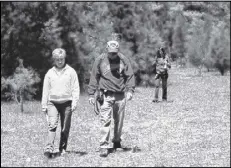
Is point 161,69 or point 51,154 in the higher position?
point 161,69

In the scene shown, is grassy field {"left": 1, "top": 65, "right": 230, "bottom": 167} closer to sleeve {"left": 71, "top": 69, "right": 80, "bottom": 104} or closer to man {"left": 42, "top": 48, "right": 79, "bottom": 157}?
man {"left": 42, "top": 48, "right": 79, "bottom": 157}

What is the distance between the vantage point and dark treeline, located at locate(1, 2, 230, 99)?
→ 58.4 feet

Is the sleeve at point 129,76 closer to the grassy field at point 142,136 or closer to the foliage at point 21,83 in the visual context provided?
the grassy field at point 142,136

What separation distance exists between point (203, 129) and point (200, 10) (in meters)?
47.5

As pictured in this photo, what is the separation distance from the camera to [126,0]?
86.4 ft

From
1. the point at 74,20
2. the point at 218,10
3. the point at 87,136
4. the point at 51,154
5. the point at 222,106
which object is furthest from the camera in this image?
the point at 218,10

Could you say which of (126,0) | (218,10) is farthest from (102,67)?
(218,10)

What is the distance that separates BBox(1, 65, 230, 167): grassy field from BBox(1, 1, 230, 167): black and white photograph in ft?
0.07

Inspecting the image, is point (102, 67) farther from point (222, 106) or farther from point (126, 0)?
point (126, 0)

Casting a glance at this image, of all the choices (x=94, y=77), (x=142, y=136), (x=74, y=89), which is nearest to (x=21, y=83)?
(x=142, y=136)

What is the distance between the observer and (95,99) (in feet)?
28.6

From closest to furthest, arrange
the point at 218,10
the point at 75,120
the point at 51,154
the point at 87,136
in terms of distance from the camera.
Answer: the point at 51,154, the point at 87,136, the point at 75,120, the point at 218,10

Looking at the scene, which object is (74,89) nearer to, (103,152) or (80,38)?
(103,152)

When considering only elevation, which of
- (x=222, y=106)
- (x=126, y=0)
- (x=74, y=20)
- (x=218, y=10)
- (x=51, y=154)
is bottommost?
(x=51, y=154)
